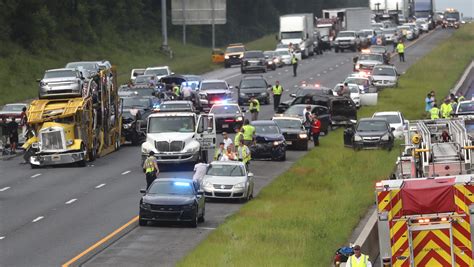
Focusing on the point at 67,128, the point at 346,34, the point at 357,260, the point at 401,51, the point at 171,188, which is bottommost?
the point at 401,51

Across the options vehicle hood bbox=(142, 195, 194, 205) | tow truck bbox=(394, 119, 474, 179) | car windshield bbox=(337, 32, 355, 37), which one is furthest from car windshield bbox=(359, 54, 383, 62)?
tow truck bbox=(394, 119, 474, 179)

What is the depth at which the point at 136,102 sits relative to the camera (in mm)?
59625

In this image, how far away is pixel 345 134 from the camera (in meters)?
53.0

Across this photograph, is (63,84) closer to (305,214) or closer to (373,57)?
(305,214)

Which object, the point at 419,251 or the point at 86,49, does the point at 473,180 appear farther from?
the point at 86,49

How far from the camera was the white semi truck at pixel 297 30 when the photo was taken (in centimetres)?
10456

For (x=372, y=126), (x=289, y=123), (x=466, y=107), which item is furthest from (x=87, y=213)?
(x=372, y=126)

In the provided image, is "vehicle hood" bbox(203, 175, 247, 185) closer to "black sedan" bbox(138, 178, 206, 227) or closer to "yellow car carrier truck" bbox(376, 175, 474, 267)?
"black sedan" bbox(138, 178, 206, 227)

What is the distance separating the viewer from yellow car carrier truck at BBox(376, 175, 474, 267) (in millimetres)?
23422

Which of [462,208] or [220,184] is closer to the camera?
[462,208]

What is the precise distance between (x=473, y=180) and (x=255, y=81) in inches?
1861

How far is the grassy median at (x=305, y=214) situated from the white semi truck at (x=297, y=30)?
45150 mm

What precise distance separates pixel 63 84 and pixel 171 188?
16529mm

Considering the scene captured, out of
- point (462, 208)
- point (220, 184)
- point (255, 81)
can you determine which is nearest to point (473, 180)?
point (462, 208)
